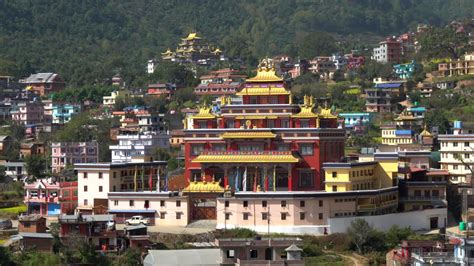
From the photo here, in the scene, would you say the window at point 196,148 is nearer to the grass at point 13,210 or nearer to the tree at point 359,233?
the grass at point 13,210

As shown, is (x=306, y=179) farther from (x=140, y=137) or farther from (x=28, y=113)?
(x=28, y=113)

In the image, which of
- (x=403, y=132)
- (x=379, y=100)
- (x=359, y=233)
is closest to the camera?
(x=359, y=233)

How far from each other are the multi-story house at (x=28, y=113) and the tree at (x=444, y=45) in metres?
27.8

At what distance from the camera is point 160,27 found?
138125 millimetres

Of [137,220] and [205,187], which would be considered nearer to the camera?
[137,220]

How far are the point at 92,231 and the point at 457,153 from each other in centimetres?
Answer: 2076

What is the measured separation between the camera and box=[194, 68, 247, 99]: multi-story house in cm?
8969

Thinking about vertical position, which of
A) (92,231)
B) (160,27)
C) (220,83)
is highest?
(160,27)

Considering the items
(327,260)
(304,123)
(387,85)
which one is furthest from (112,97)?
(327,260)

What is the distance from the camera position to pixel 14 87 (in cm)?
10156

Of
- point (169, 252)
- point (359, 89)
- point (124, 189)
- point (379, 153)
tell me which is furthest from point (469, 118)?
point (169, 252)

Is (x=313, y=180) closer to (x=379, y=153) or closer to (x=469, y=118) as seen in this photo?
(x=379, y=153)

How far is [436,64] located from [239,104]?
1501 inches

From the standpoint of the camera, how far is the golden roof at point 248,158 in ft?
174
